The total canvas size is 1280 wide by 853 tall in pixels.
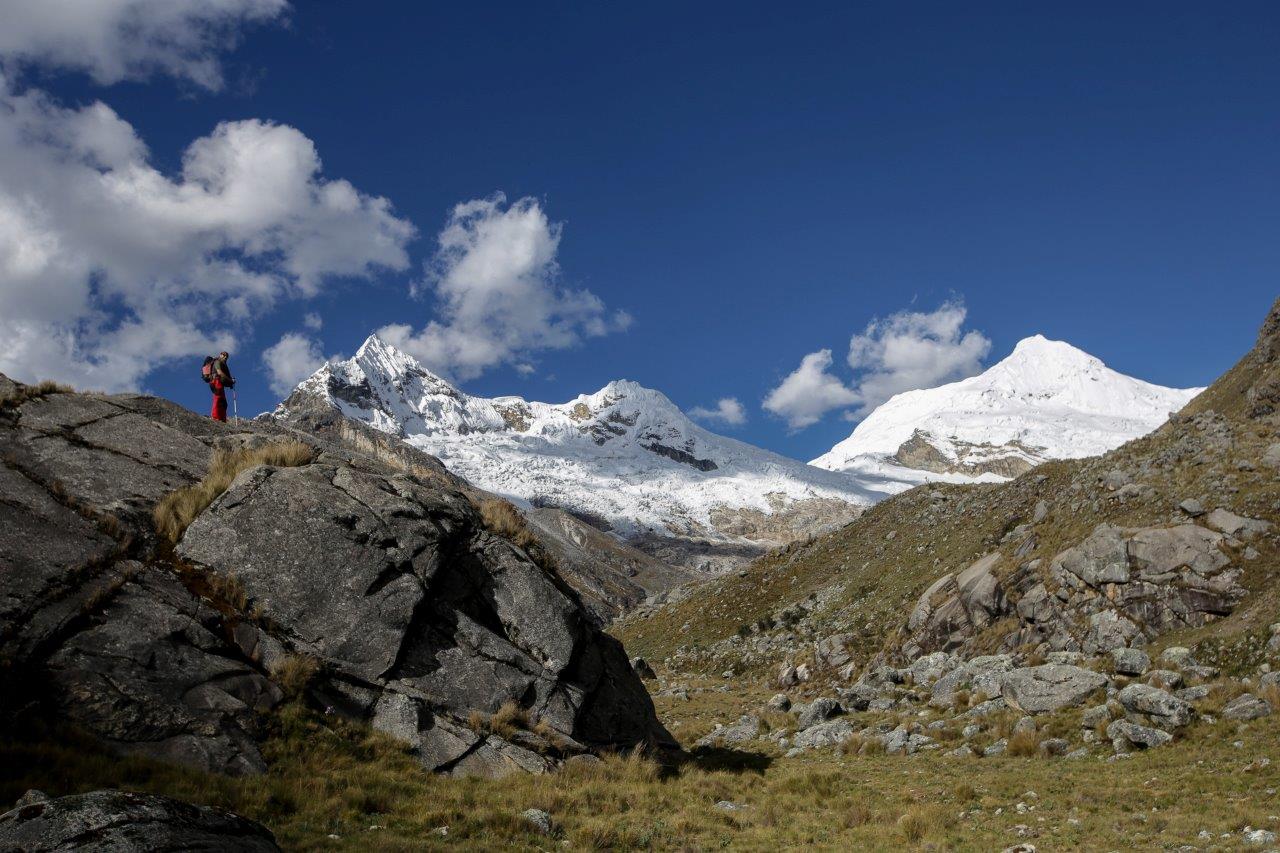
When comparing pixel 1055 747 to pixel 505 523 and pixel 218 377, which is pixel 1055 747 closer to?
pixel 505 523

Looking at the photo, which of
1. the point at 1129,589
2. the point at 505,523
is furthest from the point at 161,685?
the point at 1129,589

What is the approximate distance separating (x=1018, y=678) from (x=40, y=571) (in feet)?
93.7

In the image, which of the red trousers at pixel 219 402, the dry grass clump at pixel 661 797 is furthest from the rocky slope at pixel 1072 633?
the red trousers at pixel 219 402

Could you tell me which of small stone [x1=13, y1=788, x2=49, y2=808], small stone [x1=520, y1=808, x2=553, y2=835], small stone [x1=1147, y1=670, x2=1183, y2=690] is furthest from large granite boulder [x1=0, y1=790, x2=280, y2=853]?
small stone [x1=1147, y1=670, x2=1183, y2=690]

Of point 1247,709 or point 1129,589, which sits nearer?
point 1247,709

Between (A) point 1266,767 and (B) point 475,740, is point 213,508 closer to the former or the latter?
(B) point 475,740

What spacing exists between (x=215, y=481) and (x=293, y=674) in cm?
639

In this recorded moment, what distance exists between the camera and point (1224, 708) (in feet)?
Answer: 63.9

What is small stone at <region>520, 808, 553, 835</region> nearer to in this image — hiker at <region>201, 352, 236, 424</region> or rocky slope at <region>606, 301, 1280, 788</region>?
rocky slope at <region>606, 301, 1280, 788</region>

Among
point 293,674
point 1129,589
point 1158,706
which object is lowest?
point 1158,706

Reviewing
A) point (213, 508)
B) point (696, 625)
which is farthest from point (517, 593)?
point (696, 625)

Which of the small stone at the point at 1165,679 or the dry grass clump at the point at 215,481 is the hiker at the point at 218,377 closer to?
the dry grass clump at the point at 215,481

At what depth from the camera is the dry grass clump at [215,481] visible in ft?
54.1

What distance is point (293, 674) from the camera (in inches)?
564
